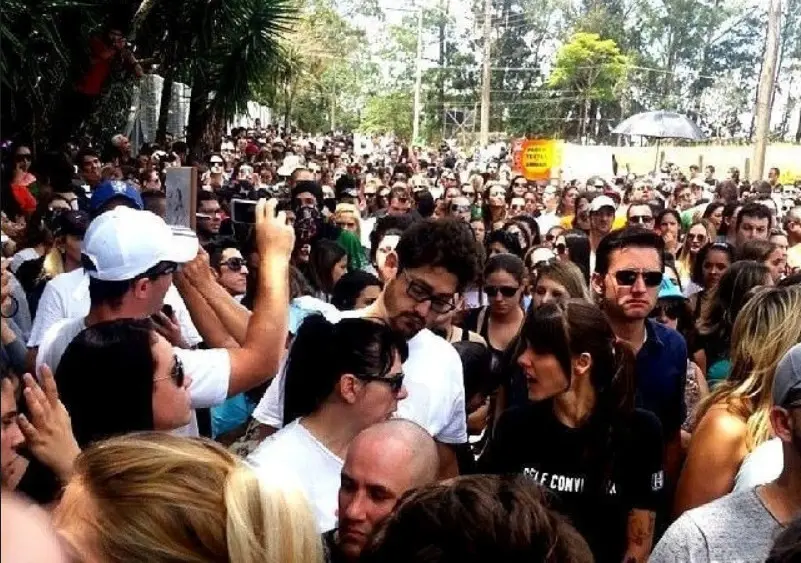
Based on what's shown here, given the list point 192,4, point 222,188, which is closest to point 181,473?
point 222,188

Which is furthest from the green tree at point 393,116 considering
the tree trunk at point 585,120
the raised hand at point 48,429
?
the raised hand at point 48,429

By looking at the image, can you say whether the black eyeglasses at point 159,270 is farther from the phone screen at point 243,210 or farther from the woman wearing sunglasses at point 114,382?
the phone screen at point 243,210

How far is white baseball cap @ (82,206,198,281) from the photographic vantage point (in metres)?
2.53

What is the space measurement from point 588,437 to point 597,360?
9.9 inches

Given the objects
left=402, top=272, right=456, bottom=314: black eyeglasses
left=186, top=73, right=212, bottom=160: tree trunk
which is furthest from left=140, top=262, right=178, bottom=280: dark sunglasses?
left=186, top=73, right=212, bottom=160: tree trunk

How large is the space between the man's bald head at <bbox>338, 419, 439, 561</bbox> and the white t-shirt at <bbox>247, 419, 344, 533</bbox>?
0.85 feet

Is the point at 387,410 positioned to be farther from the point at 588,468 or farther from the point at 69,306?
the point at 69,306

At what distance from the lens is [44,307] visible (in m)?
3.47

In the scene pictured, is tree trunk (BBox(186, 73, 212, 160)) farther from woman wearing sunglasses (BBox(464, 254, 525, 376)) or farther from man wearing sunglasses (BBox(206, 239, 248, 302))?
woman wearing sunglasses (BBox(464, 254, 525, 376))

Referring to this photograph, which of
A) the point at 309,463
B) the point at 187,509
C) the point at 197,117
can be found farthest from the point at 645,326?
the point at 197,117

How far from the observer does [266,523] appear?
141cm

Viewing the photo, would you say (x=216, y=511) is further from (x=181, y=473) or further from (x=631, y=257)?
(x=631, y=257)

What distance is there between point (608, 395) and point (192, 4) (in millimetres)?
10455

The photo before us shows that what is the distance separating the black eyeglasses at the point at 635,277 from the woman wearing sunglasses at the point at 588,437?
96 centimetres
